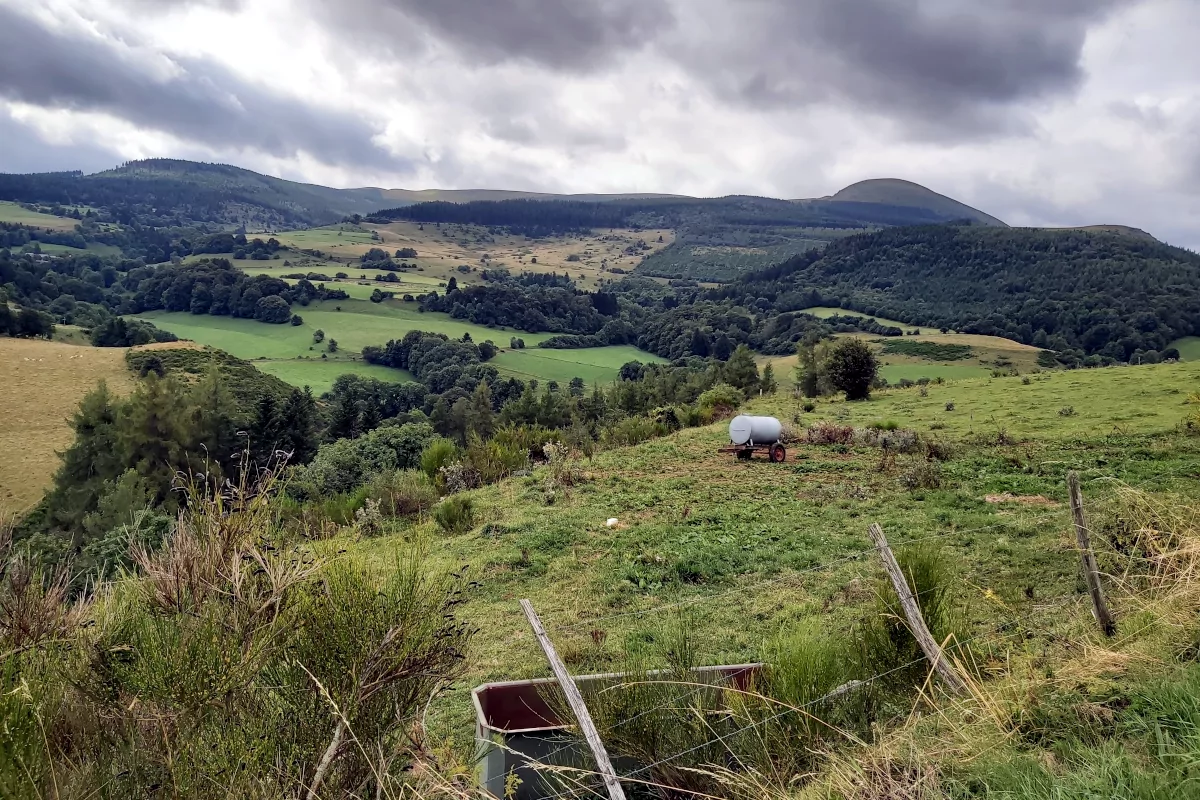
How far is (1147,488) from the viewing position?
1141cm

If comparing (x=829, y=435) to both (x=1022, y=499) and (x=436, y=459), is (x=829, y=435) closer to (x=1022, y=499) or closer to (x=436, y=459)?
(x=1022, y=499)

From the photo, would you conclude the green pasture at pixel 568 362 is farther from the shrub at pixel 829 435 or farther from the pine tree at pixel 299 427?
the shrub at pixel 829 435

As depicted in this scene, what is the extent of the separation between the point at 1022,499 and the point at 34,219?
9562 inches

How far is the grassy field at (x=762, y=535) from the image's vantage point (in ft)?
25.5

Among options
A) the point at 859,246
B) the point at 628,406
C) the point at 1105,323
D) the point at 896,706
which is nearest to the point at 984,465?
the point at 896,706

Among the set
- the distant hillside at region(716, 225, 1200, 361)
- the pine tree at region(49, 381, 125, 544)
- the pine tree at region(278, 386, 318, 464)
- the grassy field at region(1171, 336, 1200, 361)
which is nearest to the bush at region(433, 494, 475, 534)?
the pine tree at region(49, 381, 125, 544)

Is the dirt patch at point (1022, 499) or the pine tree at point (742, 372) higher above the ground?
the dirt patch at point (1022, 499)

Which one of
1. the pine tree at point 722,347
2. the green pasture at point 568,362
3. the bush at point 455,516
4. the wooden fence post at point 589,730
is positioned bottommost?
the green pasture at point 568,362

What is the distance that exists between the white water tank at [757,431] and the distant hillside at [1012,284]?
238 feet

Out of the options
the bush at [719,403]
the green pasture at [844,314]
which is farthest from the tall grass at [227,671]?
the green pasture at [844,314]

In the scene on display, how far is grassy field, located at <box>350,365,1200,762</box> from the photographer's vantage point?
25.5ft

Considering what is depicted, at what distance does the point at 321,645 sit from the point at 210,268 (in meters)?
137

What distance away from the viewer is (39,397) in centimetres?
5378

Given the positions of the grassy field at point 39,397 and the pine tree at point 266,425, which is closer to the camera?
the grassy field at point 39,397
